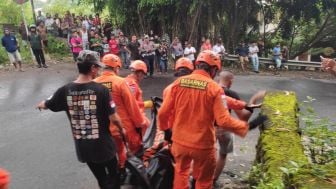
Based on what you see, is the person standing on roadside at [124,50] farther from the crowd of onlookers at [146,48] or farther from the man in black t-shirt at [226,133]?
the man in black t-shirt at [226,133]

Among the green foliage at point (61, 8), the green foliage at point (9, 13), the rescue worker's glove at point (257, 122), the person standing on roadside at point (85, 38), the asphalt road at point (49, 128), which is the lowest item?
the asphalt road at point (49, 128)

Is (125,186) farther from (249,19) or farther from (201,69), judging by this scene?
(249,19)

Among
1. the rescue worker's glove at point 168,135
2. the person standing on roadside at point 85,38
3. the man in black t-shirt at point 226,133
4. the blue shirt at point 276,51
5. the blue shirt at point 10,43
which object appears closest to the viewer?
the rescue worker's glove at point 168,135

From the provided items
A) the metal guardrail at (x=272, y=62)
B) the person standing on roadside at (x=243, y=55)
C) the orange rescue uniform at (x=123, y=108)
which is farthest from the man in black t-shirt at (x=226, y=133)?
the metal guardrail at (x=272, y=62)

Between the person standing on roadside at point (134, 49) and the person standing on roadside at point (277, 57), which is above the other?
the person standing on roadside at point (134, 49)

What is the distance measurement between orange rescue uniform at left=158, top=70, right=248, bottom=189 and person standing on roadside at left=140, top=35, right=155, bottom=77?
421 inches

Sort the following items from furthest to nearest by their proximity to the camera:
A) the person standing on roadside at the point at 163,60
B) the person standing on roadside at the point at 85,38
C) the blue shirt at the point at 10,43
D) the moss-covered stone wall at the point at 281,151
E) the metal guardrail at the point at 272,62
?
the metal guardrail at the point at 272,62, the person standing on roadside at the point at 85,38, the person standing on roadside at the point at 163,60, the blue shirt at the point at 10,43, the moss-covered stone wall at the point at 281,151

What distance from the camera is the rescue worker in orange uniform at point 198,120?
4262mm

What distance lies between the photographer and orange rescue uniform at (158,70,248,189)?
14.0ft

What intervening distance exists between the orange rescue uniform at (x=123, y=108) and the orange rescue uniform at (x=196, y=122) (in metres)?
0.52

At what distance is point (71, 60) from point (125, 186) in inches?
559

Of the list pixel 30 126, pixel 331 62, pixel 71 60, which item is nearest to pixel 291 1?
pixel 71 60

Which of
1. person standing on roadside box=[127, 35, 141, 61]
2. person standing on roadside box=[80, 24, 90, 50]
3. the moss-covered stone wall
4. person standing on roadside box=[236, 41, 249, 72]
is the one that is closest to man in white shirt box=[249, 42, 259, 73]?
person standing on roadside box=[236, 41, 249, 72]

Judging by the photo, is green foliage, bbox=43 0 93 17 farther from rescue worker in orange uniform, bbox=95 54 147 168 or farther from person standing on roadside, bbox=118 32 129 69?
rescue worker in orange uniform, bbox=95 54 147 168
